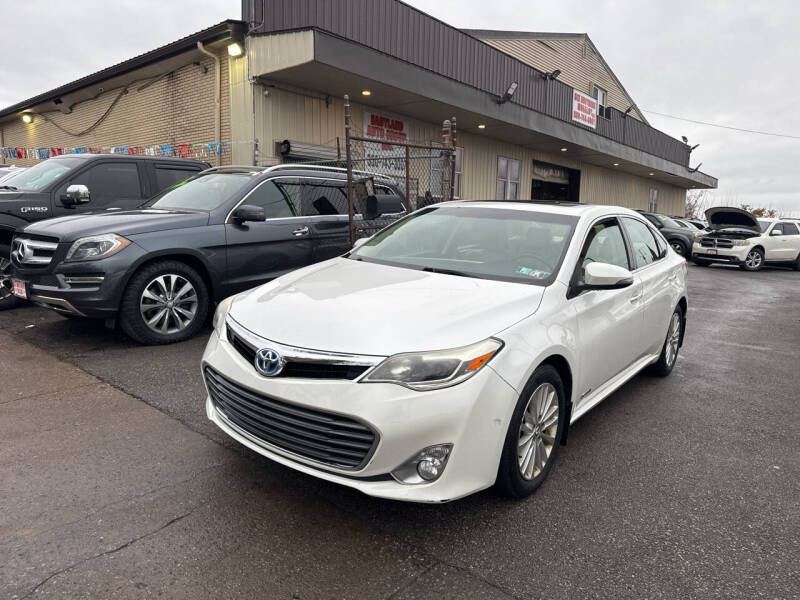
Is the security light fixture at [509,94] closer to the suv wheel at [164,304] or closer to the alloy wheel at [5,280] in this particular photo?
the suv wheel at [164,304]

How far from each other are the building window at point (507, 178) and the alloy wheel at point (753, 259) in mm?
7180

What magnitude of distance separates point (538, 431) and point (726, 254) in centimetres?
1651

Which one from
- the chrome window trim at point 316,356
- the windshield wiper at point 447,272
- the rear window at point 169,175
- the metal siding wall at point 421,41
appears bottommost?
the chrome window trim at point 316,356

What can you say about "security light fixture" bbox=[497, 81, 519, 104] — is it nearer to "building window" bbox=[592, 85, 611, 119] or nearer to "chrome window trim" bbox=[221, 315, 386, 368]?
"building window" bbox=[592, 85, 611, 119]

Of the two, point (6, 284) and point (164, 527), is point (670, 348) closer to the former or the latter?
point (164, 527)

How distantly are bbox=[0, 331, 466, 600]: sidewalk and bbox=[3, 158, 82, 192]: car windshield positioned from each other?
4143mm

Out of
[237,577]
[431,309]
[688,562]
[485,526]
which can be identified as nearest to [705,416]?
[688,562]

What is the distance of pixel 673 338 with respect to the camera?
4.95 metres

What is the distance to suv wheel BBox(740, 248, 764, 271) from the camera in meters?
16.5

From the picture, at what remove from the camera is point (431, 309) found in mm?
2607

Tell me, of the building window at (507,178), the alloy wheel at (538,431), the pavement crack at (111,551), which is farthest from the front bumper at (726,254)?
the pavement crack at (111,551)

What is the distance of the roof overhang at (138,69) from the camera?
33.0 feet

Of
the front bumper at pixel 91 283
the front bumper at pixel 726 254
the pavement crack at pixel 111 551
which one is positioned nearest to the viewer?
the pavement crack at pixel 111 551

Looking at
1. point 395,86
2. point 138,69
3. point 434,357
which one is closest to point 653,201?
point 395,86
